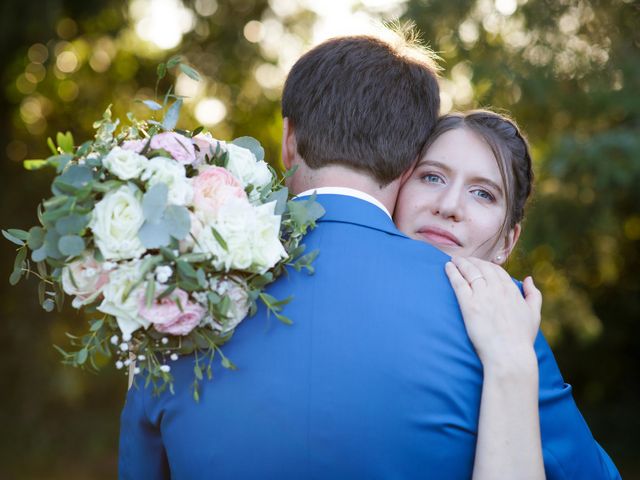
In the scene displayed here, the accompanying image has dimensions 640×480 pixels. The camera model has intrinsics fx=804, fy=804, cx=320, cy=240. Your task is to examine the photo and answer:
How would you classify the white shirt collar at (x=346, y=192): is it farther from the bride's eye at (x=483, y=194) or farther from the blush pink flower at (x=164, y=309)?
the bride's eye at (x=483, y=194)

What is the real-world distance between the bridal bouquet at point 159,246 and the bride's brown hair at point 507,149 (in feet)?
3.69

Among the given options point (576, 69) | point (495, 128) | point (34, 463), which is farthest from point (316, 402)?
point (34, 463)

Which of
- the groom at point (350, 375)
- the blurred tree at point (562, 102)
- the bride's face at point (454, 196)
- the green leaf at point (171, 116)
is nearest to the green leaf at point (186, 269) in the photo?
the groom at point (350, 375)

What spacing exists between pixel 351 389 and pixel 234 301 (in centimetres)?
35

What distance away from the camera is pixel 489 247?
3.09m

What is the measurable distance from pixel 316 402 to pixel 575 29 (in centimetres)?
630

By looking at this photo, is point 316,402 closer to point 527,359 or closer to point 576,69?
point 527,359

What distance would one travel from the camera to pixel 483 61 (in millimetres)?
6980

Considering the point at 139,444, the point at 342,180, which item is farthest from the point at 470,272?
the point at 139,444

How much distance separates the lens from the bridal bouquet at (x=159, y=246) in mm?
1891

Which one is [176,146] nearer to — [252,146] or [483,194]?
→ [252,146]

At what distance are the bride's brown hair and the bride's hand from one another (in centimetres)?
80

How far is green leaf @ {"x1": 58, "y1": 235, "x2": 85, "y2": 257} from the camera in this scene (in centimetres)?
188

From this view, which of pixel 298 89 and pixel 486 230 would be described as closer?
pixel 298 89
